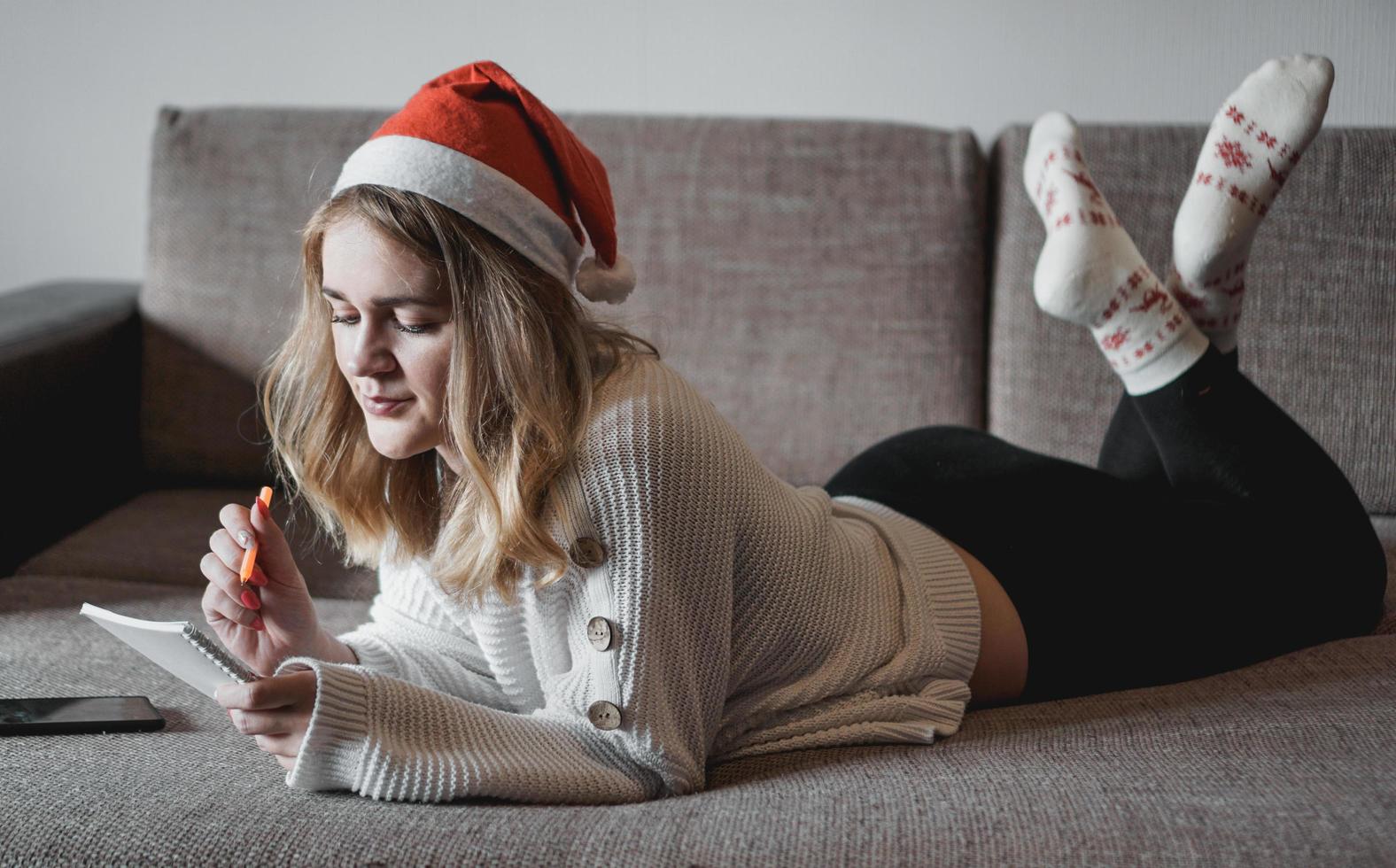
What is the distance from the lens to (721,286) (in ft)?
5.49

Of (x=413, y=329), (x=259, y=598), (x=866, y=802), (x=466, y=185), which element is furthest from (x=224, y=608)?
(x=866, y=802)

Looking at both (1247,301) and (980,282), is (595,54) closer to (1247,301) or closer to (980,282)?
(980,282)

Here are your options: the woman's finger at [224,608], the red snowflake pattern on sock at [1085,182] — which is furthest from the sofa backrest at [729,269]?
the woman's finger at [224,608]

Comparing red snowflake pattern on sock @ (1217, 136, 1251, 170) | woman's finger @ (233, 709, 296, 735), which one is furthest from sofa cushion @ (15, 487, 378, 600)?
red snowflake pattern on sock @ (1217, 136, 1251, 170)

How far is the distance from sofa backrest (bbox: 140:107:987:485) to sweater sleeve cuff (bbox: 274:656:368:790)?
88 centimetres

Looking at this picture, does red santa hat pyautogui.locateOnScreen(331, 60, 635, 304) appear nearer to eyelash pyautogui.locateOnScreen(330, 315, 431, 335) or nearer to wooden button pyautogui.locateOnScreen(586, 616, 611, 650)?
eyelash pyautogui.locateOnScreen(330, 315, 431, 335)

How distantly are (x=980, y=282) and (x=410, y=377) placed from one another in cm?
100

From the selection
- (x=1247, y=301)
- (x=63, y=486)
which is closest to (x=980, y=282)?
(x=1247, y=301)

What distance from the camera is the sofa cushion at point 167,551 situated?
4.60ft

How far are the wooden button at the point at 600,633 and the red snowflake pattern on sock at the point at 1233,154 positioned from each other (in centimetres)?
87

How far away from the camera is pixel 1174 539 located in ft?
4.00

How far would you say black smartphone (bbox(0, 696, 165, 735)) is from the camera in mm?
971

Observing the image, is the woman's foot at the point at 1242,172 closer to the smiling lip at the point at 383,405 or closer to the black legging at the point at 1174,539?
the black legging at the point at 1174,539

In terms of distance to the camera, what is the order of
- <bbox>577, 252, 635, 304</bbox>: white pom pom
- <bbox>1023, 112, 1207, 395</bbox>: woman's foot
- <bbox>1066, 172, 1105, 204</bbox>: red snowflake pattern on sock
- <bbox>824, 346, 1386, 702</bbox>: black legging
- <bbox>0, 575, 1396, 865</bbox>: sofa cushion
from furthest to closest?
<bbox>1066, 172, 1105, 204</bbox>: red snowflake pattern on sock, <bbox>1023, 112, 1207, 395</bbox>: woman's foot, <bbox>824, 346, 1386, 702</bbox>: black legging, <bbox>577, 252, 635, 304</bbox>: white pom pom, <bbox>0, 575, 1396, 865</bbox>: sofa cushion
